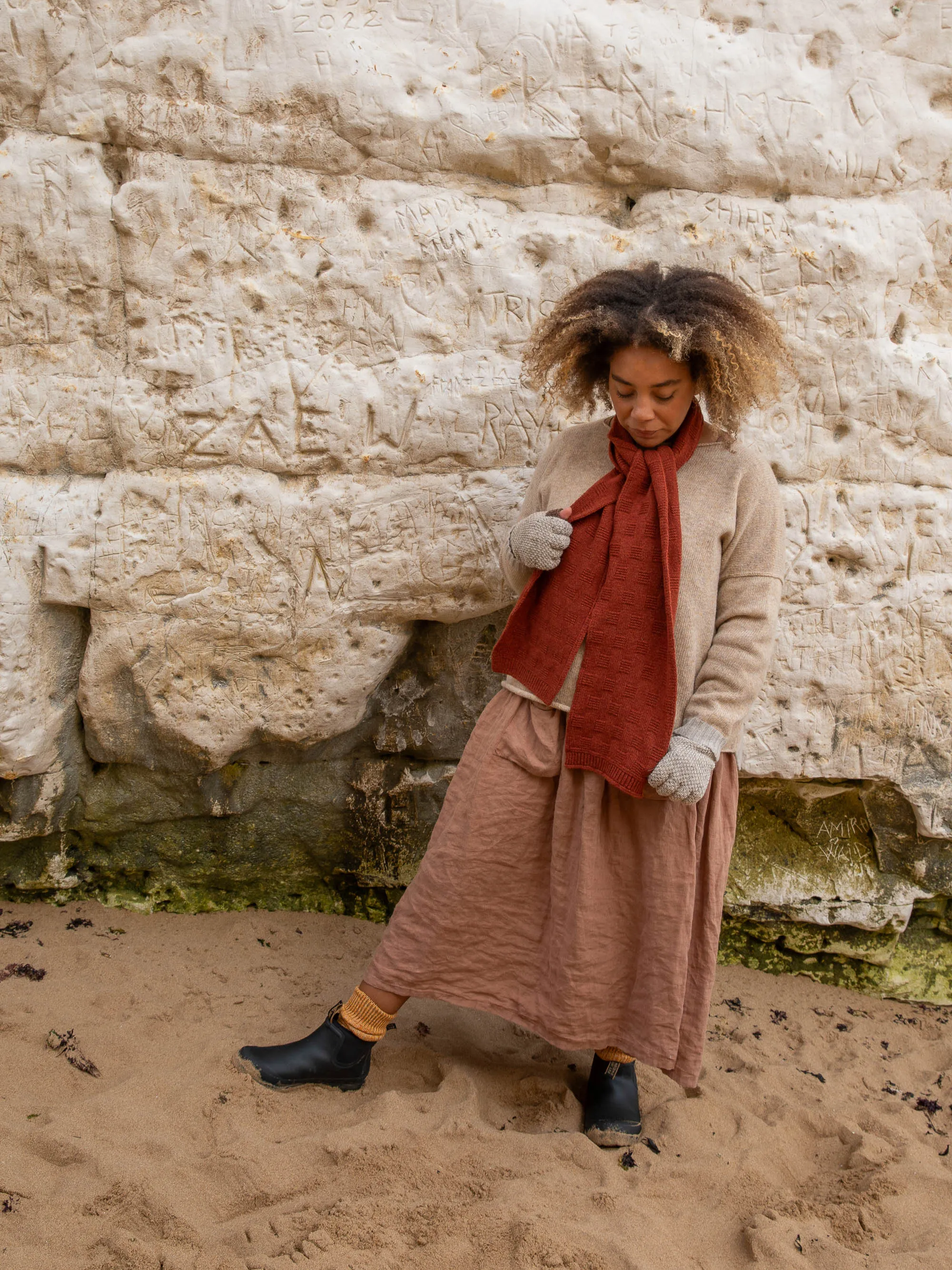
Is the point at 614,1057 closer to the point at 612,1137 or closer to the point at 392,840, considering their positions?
the point at 612,1137

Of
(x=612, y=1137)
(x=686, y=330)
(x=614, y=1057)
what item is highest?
(x=686, y=330)

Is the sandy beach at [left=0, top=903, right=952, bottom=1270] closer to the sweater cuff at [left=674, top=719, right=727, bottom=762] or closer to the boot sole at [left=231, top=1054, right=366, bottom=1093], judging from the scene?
the boot sole at [left=231, top=1054, right=366, bottom=1093]

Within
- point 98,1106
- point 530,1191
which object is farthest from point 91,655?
point 530,1191

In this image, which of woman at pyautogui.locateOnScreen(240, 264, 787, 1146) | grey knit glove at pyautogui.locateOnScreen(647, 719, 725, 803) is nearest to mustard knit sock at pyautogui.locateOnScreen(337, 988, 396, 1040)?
woman at pyautogui.locateOnScreen(240, 264, 787, 1146)

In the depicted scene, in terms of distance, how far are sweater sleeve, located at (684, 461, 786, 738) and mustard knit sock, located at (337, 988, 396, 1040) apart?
36.6 inches

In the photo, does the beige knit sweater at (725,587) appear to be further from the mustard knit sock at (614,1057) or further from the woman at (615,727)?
the mustard knit sock at (614,1057)

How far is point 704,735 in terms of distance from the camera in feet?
6.46

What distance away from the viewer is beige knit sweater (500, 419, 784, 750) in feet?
6.58

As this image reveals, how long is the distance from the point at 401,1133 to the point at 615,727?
3.05 feet

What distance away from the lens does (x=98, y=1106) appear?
82.0 inches

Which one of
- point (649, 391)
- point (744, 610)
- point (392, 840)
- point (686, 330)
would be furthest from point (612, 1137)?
point (686, 330)

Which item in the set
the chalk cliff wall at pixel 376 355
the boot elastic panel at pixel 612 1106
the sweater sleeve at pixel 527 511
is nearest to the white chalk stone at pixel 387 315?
the chalk cliff wall at pixel 376 355

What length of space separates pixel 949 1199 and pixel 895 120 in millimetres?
2578

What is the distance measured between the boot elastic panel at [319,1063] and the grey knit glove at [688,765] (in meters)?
0.89
